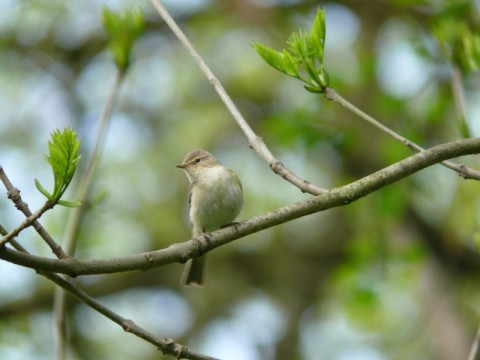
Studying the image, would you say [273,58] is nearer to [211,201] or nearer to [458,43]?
[458,43]

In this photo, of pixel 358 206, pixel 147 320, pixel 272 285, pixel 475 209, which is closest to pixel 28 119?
pixel 147 320

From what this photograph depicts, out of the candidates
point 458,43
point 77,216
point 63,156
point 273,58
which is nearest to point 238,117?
point 273,58

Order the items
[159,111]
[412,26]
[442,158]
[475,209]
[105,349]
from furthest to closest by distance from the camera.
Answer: [159,111] → [105,349] → [412,26] → [475,209] → [442,158]

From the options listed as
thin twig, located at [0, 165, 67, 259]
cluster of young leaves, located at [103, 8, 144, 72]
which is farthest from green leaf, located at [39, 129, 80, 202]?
cluster of young leaves, located at [103, 8, 144, 72]

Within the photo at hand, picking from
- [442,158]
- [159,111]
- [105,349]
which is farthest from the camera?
[159,111]

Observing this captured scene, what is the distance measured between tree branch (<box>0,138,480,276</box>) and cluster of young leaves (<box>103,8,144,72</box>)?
1.90m

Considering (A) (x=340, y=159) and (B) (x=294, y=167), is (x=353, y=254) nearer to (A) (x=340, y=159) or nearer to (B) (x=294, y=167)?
(A) (x=340, y=159)

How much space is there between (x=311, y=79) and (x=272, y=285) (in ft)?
28.4

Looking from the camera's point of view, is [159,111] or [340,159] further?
[159,111]

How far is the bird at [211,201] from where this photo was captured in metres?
5.54

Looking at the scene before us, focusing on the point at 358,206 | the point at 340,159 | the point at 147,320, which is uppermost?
the point at 340,159

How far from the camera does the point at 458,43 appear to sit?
4535 millimetres

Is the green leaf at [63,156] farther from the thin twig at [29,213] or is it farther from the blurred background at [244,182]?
the blurred background at [244,182]

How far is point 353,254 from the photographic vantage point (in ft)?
23.8
